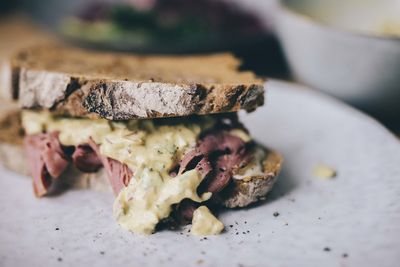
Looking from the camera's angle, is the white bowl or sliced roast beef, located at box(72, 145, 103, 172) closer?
sliced roast beef, located at box(72, 145, 103, 172)

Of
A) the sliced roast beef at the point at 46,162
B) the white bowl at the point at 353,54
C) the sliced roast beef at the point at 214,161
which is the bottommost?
the sliced roast beef at the point at 46,162

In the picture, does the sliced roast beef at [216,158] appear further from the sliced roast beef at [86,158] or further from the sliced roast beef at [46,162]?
the sliced roast beef at [46,162]

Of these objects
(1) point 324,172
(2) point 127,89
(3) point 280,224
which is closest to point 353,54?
(1) point 324,172

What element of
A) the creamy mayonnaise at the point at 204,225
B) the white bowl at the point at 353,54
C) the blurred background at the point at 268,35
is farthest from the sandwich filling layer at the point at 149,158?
the white bowl at the point at 353,54

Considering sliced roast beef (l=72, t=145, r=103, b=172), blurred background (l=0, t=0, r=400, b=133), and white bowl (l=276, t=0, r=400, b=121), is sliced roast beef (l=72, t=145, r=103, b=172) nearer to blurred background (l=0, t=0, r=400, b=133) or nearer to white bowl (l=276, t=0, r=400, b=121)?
blurred background (l=0, t=0, r=400, b=133)

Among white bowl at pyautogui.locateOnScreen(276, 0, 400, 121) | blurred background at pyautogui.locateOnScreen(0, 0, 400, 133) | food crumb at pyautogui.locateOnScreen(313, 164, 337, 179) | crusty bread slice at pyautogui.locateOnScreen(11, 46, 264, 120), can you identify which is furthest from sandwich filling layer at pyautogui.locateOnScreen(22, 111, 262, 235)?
white bowl at pyautogui.locateOnScreen(276, 0, 400, 121)

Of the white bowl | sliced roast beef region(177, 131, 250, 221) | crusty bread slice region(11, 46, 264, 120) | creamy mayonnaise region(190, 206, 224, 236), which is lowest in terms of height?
creamy mayonnaise region(190, 206, 224, 236)

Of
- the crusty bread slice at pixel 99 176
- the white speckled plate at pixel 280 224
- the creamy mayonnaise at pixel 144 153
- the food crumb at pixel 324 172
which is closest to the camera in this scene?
the white speckled plate at pixel 280 224

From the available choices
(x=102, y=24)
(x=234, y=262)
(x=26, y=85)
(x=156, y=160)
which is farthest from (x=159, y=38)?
(x=234, y=262)
